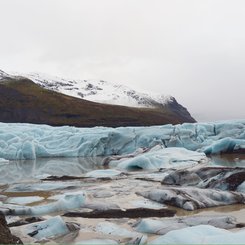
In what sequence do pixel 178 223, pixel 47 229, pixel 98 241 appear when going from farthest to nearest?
pixel 178 223, pixel 47 229, pixel 98 241

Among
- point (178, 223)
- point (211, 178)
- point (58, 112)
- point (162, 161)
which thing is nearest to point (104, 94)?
point (58, 112)

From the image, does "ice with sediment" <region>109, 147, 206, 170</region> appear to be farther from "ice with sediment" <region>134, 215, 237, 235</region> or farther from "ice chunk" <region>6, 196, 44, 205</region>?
"ice with sediment" <region>134, 215, 237, 235</region>

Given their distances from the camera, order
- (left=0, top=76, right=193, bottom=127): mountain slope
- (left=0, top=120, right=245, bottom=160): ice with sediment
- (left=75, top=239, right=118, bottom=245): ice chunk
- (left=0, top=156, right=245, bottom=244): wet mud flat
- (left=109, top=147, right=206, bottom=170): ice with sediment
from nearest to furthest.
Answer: (left=75, top=239, right=118, bottom=245): ice chunk → (left=0, top=156, right=245, bottom=244): wet mud flat → (left=109, top=147, right=206, bottom=170): ice with sediment → (left=0, top=120, right=245, bottom=160): ice with sediment → (left=0, top=76, right=193, bottom=127): mountain slope

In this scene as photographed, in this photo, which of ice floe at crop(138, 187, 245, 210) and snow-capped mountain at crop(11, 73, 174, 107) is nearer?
ice floe at crop(138, 187, 245, 210)

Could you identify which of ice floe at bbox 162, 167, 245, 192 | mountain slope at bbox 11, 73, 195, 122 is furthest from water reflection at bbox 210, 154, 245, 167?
mountain slope at bbox 11, 73, 195, 122

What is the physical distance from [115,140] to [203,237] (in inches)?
793

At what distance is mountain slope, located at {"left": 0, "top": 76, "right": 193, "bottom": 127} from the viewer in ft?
247

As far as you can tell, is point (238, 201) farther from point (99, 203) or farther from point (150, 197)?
point (99, 203)

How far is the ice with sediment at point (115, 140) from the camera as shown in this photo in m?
23.3

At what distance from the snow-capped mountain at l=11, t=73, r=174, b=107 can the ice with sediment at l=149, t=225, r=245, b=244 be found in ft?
502

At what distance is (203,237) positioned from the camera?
4172 mm

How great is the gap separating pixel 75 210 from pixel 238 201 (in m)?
2.82

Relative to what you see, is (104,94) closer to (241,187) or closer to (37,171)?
(37,171)

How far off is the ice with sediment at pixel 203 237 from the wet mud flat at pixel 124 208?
0.47 meters
